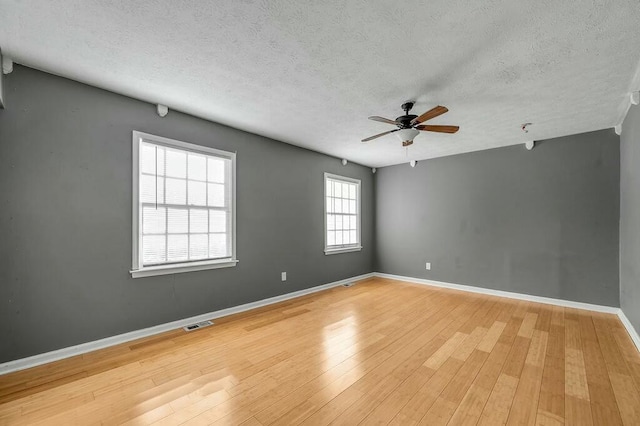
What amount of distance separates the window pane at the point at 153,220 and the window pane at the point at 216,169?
2.56 ft

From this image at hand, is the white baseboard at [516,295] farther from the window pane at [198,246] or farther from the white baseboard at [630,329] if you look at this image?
the window pane at [198,246]

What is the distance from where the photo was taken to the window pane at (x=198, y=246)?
344 cm

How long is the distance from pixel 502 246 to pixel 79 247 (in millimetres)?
5963

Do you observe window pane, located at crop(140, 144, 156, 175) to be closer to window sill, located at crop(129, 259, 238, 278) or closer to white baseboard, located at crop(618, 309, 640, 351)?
window sill, located at crop(129, 259, 238, 278)

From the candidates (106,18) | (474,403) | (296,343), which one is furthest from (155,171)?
(474,403)

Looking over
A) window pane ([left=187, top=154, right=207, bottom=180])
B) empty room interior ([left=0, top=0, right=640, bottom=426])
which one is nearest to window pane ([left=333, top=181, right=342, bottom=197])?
empty room interior ([left=0, top=0, right=640, bottom=426])

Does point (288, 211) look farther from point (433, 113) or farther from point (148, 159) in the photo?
point (433, 113)

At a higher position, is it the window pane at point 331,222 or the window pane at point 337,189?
the window pane at point 337,189

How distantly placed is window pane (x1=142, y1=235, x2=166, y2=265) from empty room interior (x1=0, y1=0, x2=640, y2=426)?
0.9 inches

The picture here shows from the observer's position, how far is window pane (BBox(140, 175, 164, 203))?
10.00 ft

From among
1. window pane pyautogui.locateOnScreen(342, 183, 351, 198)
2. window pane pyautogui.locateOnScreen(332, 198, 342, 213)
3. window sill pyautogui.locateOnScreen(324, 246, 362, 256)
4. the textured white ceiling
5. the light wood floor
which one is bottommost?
the light wood floor

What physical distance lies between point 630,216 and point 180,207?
5.37 metres

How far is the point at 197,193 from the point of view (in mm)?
3523

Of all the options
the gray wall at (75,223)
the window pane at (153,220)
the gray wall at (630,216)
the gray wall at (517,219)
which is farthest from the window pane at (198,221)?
the gray wall at (630,216)
